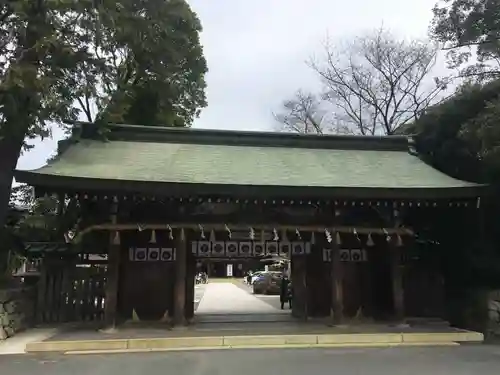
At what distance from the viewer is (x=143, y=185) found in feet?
35.7

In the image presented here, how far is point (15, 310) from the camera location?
11.9 m

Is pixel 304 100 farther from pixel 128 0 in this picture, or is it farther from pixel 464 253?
pixel 464 253

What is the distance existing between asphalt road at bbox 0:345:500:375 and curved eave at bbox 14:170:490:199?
363 cm

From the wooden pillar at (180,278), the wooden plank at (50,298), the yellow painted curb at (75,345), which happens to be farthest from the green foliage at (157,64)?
the yellow painted curb at (75,345)

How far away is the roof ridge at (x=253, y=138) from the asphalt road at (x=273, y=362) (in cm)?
771

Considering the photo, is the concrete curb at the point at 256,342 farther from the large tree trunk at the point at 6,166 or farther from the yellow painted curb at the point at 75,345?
the large tree trunk at the point at 6,166

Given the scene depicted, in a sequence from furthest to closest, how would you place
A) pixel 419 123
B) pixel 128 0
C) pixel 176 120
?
pixel 176 120 < pixel 128 0 < pixel 419 123

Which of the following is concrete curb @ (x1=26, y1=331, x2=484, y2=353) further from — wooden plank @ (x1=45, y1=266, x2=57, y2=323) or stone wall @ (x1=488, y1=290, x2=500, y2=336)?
wooden plank @ (x1=45, y1=266, x2=57, y2=323)

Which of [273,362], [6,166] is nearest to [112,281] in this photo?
[273,362]

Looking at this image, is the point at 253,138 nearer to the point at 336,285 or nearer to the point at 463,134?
the point at 336,285

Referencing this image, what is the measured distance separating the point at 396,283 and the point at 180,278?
5716mm

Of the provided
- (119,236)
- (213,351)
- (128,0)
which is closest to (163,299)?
(119,236)

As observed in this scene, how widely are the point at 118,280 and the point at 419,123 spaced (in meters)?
12.3

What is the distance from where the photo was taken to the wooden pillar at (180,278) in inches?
456
